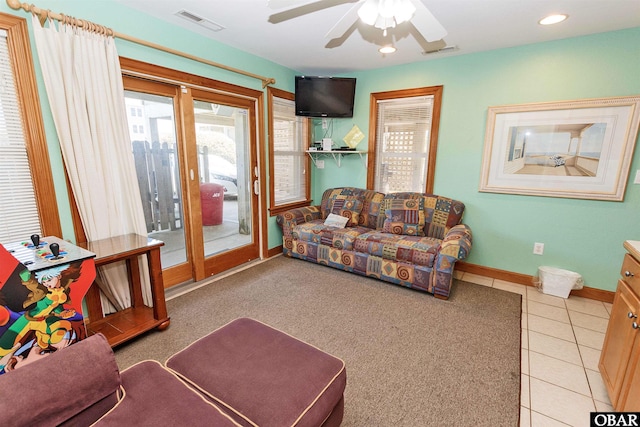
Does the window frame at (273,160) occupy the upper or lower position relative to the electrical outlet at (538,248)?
upper

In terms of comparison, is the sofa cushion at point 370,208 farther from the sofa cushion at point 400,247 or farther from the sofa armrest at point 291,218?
the sofa armrest at point 291,218

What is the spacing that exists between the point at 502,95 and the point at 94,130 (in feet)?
12.2

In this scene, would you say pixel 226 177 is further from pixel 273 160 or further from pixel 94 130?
pixel 94 130

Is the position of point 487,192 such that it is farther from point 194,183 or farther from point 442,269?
point 194,183

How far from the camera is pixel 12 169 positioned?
1839 mm

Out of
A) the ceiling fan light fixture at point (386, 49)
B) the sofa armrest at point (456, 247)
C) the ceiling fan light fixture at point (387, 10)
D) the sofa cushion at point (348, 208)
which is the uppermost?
the ceiling fan light fixture at point (386, 49)

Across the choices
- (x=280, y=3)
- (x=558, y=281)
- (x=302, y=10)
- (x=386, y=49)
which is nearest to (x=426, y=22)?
(x=280, y=3)

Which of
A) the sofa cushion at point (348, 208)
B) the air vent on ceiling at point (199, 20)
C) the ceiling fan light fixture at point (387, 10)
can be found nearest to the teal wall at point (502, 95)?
the air vent on ceiling at point (199, 20)

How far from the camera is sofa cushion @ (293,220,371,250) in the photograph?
3.30 m

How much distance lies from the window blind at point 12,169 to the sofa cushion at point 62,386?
1.42 metres

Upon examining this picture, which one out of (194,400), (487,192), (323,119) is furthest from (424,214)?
(194,400)

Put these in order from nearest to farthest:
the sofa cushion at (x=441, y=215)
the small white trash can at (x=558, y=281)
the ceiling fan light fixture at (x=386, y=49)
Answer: the small white trash can at (x=558, y=281)
the ceiling fan light fixture at (x=386, y=49)
the sofa cushion at (x=441, y=215)

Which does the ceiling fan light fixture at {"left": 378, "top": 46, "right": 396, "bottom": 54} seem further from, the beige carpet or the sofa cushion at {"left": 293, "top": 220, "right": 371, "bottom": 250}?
the beige carpet

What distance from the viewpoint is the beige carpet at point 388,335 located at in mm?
1606
